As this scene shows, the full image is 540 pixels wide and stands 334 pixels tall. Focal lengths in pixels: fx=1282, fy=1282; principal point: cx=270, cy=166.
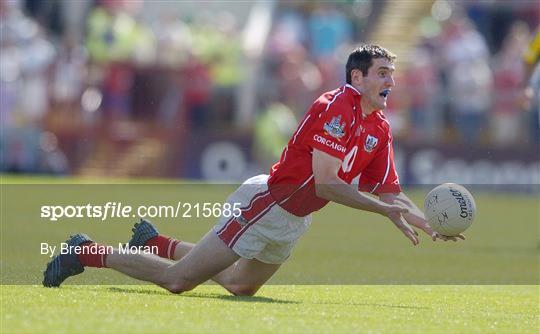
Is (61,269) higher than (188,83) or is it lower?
higher

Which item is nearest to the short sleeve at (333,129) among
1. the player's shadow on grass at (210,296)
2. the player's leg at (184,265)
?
the player's leg at (184,265)

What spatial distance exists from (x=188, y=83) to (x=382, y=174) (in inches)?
661

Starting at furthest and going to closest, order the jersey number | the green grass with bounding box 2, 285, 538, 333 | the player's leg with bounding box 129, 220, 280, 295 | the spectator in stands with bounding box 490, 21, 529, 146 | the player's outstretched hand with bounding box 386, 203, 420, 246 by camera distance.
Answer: the spectator in stands with bounding box 490, 21, 529, 146
the player's leg with bounding box 129, 220, 280, 295
the jersey number
the player's outstretched hand with bounding box 386, 203, 420, 246
the green grass with bounding box 2, 285, 538, 333

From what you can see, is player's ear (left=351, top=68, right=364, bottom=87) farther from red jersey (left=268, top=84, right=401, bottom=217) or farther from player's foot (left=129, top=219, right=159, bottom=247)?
player's foot (left=129, top=219, right=159, bottom=247)

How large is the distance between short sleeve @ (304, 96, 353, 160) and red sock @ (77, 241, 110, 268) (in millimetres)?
1774

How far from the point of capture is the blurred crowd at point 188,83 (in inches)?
1016

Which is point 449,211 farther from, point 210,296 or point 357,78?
point 210,296

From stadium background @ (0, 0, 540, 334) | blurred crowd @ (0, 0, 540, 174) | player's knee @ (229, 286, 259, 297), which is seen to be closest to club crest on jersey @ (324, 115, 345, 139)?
player's knee @ (229, 286, 259, 297)

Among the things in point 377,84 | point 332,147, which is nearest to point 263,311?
point 332,147

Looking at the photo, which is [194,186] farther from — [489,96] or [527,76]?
[527,76]

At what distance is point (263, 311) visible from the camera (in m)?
8.70

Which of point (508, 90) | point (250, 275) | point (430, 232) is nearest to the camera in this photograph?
point (430, 232)

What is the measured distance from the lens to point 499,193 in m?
26.1

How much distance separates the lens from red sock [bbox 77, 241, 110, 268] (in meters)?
9.59
